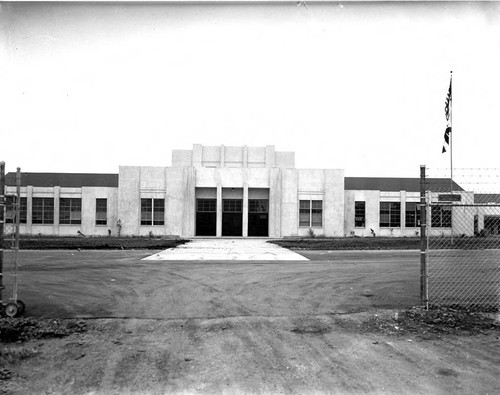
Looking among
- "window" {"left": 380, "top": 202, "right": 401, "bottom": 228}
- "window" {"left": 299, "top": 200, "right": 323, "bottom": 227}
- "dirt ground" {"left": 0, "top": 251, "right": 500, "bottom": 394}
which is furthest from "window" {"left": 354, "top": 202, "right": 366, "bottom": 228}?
"dirt ground" {"left": 0, "top": 251, "right": 500, "bottom": 394}

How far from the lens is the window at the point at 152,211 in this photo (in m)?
37.8

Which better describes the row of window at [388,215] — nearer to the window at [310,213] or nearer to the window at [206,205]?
the window at [310,213]

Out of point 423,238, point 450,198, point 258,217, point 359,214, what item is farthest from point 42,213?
point 450,198

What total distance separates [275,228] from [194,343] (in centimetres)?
3306

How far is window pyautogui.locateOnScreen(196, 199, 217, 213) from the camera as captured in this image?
38875 millimetres

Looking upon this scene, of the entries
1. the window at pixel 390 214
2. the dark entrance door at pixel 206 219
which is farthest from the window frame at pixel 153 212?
the window at pixel 390 214

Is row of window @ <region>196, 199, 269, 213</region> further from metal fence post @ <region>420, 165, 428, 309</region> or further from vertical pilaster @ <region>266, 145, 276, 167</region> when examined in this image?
metal fence post @ <region>420, 165, 428, 309</region>

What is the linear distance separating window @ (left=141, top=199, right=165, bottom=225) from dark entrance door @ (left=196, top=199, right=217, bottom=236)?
3.73 m

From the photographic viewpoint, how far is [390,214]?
40750 mm

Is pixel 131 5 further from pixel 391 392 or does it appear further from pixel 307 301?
pixel 391 392

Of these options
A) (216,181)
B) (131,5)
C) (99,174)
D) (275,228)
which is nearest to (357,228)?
(275,228)

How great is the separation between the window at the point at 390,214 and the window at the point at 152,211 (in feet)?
79.1

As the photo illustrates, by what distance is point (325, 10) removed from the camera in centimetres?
795

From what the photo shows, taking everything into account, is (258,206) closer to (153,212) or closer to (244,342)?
(153,212)
